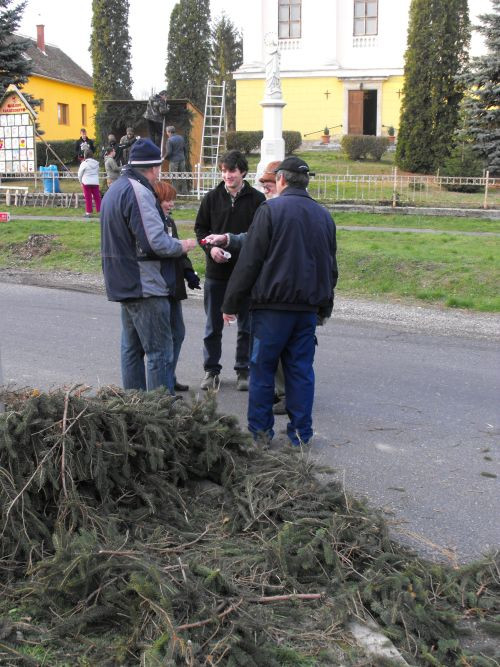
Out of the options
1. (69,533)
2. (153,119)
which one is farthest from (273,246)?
(153,119)

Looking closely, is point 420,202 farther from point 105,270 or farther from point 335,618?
point 335,618

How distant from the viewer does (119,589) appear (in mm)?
3275

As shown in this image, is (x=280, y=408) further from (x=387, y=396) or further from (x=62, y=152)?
(x=62, y=152)

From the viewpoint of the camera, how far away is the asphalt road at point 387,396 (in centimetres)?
469

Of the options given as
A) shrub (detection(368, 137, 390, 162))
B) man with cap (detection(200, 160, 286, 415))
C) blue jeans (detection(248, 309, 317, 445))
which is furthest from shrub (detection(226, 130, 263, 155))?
blue jeans (detection(248, 309, 317, 445))

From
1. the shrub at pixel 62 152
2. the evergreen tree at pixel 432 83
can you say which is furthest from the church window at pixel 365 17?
the shrub at pixel 62 152

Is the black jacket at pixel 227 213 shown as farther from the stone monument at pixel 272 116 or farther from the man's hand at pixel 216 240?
the stone monument at pixel 272 116

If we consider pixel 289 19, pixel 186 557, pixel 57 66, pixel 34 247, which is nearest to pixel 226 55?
pixel 57 66

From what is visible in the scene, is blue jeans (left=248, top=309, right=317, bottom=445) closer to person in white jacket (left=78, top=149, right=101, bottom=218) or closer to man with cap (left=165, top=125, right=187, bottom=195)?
person in white jacket (left=78, top=149, right=101, bottom=218)

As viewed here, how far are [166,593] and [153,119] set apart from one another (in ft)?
68.2

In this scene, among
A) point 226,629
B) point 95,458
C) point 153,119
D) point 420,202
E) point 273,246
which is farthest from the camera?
point 153,119

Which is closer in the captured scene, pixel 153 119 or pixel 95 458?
pixel 95 458

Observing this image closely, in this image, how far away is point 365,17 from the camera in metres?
36.0

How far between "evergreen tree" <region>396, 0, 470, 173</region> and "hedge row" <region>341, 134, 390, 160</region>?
2517 mm
